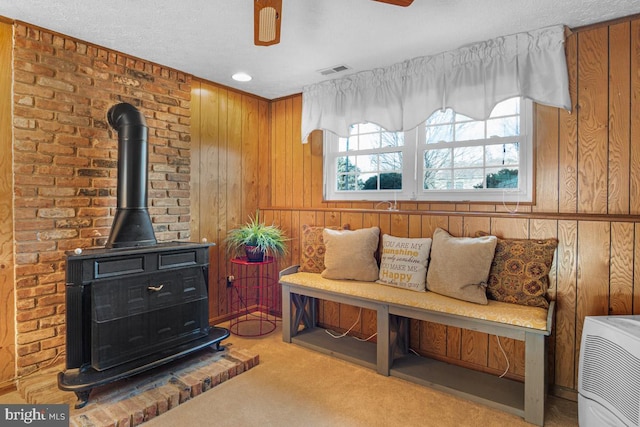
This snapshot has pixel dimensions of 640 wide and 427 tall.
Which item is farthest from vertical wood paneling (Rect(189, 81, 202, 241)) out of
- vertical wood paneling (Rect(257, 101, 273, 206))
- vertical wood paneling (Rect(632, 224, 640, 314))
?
vertical wood paneling (Rect(632, 224, 640, 314))

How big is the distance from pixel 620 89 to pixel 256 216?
313 cm

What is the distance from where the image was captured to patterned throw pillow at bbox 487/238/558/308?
2240 millimetres

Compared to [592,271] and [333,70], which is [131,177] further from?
[592,271]

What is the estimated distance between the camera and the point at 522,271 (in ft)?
7.52

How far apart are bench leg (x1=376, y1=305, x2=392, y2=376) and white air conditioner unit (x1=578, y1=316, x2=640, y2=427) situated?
109cm

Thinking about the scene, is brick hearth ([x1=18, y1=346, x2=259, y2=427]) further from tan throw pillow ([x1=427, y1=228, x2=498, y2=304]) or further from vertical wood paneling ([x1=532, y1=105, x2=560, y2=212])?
vertical wood paneling ([x1=532, y1=105, x2=560, y2=212])

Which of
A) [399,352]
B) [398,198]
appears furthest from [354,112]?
[399,352]

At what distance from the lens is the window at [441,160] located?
2.53m

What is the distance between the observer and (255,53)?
272cm

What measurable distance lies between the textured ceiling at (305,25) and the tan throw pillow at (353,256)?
4.62 ft

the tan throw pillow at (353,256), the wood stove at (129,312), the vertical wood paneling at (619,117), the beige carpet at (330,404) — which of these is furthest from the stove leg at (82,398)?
the vertical wood paneling at (619,117)

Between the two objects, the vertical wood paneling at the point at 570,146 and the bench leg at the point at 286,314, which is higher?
the vertical wood paneling at the point at 570,146

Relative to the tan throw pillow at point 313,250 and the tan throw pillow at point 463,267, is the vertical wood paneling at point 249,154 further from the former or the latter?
the tan throw pillow at point 463,267

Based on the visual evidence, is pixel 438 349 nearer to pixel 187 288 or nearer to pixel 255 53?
pixel 187 288
